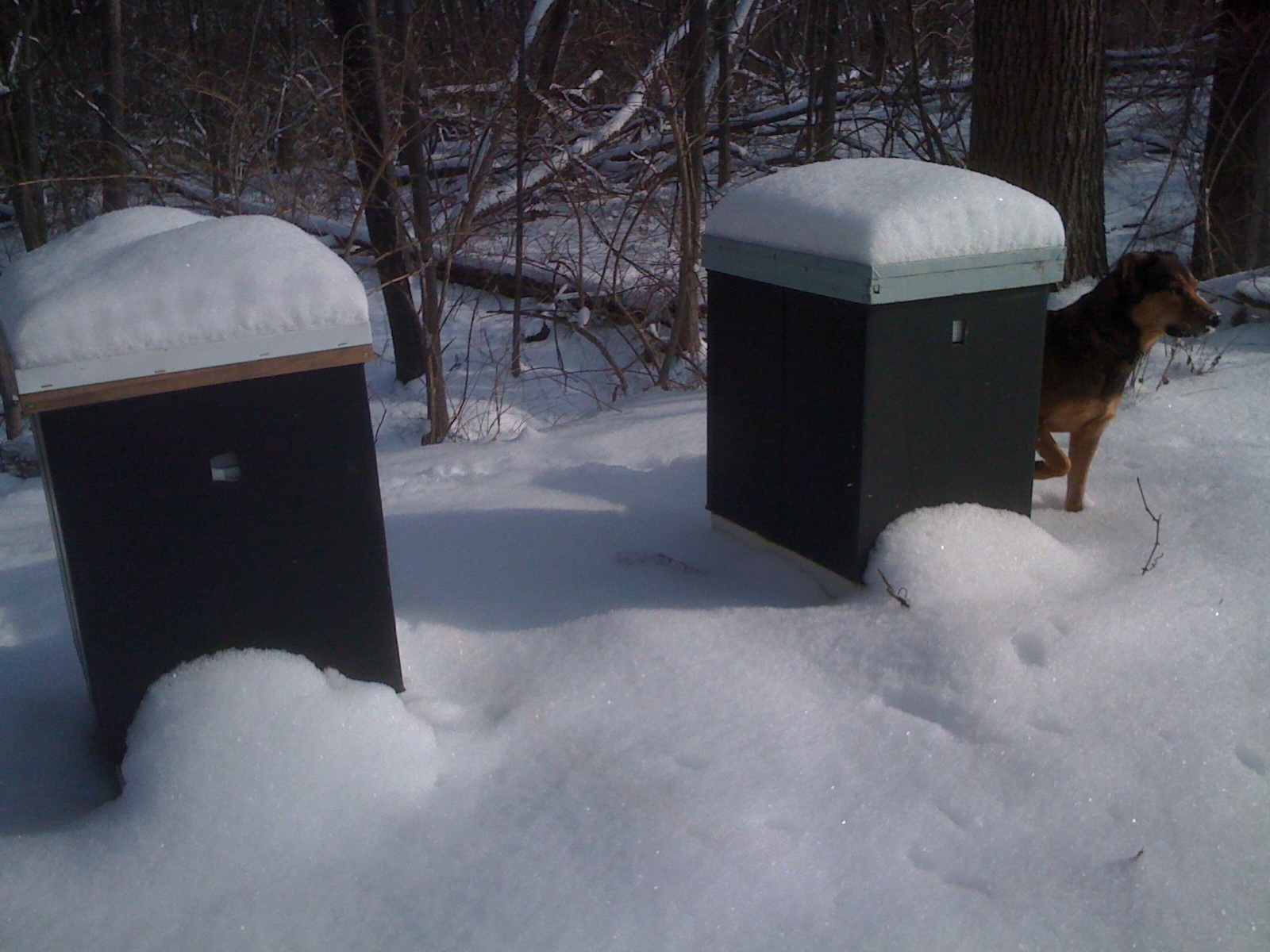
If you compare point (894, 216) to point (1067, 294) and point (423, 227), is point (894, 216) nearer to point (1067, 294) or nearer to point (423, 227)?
point (1067, 294)

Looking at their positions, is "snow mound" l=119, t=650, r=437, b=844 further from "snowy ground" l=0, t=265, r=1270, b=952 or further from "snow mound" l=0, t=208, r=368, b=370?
"snow mound" l=0, t=208, r=368, b=370

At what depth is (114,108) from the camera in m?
9.05

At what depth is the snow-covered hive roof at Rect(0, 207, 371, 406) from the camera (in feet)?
7.25

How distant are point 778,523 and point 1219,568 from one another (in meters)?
1.30

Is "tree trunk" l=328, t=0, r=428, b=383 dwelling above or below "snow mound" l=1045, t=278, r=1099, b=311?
above

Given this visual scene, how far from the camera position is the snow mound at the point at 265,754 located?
90.4 inches

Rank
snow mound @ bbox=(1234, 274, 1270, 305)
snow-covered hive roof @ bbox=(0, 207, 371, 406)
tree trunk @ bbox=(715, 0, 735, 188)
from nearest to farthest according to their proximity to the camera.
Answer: snow-covered hive roof @ bbox=(0, 207, 371, 406) < snow mound @ bbox=(1234, 274, 1270, 305) < tree trunk @ bbox=(715, 0, 735, 188)

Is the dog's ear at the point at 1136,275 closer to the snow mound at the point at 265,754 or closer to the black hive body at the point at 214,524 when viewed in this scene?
the black hive body at the point at 214,524

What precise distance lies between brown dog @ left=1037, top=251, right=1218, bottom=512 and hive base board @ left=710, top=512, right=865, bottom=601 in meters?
1.02

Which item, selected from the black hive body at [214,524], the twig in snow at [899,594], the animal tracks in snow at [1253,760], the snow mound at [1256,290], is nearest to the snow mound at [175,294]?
the black hive body at [214,524]

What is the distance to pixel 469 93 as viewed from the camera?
8258mm

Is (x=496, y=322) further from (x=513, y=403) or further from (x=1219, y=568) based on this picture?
(x=1219, y=568)

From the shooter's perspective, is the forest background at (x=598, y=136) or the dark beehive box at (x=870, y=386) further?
the forest background at (x=598, y=136)

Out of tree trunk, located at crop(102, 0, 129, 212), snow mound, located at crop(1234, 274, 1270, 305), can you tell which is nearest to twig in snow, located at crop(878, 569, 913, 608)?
snow mound, located at crop(1234, 274, 1270, 305)
